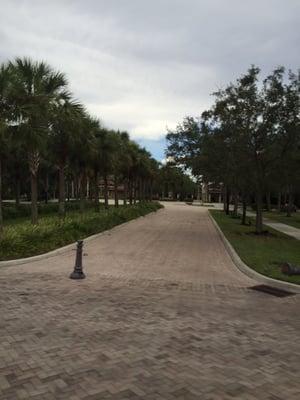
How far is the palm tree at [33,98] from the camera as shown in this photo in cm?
1552

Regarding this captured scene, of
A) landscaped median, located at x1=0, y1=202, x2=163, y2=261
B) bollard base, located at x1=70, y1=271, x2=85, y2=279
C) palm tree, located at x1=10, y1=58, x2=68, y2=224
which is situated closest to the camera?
bollard base, located at x1=70, y1=271, x2=85, y2=279

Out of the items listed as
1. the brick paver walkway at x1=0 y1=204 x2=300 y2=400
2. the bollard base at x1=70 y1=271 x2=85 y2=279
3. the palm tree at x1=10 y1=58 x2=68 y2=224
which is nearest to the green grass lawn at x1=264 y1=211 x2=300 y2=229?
the palm tree at x1=10 y1=58 x2=68 y2=224

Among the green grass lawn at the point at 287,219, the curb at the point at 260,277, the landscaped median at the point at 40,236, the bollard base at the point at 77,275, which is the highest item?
the landscaped median at the point at 40,236

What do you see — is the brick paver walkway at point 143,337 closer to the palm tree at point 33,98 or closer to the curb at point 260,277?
the curb at point 260,277

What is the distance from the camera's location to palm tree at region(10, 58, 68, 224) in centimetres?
1552

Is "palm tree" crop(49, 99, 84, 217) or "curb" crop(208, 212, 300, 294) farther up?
"palm tree" crop(49, 99, 84, 217)

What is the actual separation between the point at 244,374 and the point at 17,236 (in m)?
9.86

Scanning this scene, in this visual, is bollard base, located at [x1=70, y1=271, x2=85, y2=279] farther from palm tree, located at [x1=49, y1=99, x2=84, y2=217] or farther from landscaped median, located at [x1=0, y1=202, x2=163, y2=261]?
palm tree, located at [x1=49, y1=99, x2=84, y2=217]

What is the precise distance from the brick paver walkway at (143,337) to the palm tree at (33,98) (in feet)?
18.6

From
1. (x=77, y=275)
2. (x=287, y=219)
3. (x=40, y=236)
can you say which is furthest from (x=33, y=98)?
(x=287, y=219)

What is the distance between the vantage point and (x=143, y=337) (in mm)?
6414

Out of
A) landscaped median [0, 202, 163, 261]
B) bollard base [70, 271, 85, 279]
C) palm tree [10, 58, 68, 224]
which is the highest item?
palm tree [10, 58, 68, 224]

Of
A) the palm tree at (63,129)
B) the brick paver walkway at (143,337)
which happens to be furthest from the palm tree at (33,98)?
the brick paver walkway at (143,337)

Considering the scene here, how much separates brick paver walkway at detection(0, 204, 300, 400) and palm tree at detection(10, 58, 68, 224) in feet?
18.6
